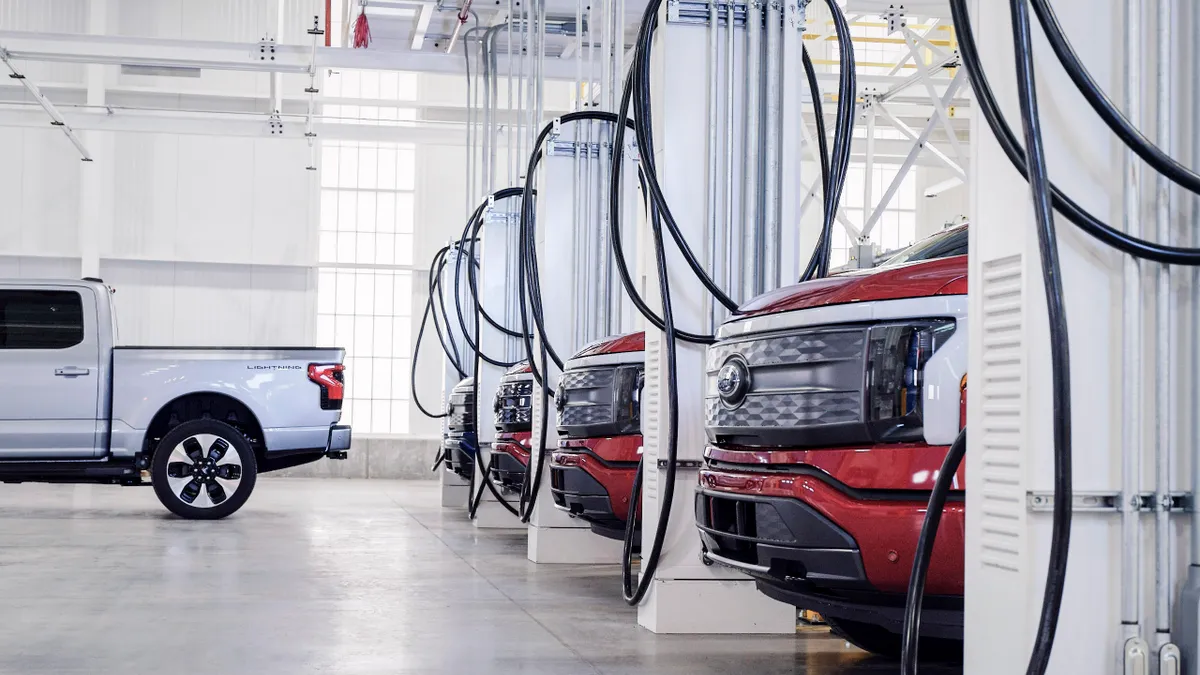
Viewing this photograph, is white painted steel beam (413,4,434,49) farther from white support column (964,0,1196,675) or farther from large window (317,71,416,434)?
white support column (964,0,1196,675)

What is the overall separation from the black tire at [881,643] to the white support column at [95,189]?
16.7 meters

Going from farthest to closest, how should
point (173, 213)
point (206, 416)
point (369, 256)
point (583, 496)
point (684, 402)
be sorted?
point (369, 256), point (173, 213), point (206, 416), point (583, 496), point (684, 402)

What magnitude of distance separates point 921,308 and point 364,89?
59.2 feet

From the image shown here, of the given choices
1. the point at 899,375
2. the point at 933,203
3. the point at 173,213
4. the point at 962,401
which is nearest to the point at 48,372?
the point at 899,375

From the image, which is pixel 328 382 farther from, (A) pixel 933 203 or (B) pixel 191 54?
(A) pixel 933 203

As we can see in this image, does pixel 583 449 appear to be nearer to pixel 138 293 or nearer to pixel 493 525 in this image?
pixel 493 525

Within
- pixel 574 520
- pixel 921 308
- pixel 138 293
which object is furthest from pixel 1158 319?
pixel 138 293

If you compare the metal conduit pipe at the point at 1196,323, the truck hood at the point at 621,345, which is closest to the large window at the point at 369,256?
the truck hood at the point at 621,345

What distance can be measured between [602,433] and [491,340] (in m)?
4.76

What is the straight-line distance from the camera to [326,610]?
5.87 metres

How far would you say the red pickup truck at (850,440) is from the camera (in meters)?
3.42

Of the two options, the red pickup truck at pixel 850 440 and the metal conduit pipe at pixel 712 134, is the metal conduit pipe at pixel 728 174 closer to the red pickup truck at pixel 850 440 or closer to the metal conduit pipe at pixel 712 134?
the metal conduit pipe at pixel 712 134

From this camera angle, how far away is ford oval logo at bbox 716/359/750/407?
3.96 m

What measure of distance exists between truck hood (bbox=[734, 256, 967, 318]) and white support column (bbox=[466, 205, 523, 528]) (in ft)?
22.7
